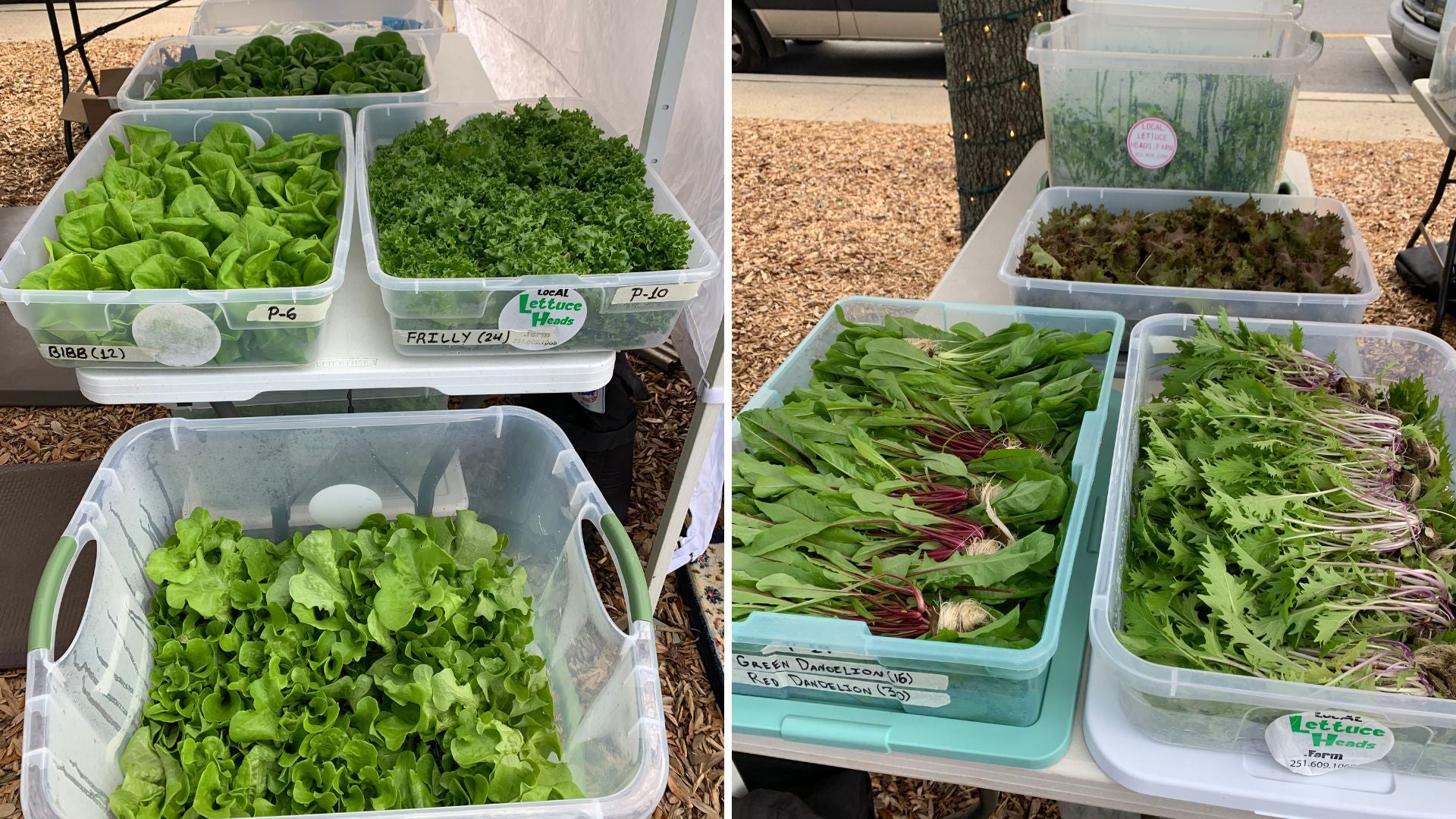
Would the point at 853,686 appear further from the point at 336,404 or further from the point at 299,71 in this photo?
the point at 299,71

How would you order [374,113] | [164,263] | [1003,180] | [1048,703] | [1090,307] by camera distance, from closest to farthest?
[1048,703], [164,263], [1090,307], [374,113], [1003,180]

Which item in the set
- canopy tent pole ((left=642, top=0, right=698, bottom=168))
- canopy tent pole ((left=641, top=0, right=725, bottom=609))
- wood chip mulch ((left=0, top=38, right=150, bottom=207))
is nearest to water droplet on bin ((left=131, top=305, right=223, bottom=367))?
canopy tent pole ((left=641, top=0, right=725, bottom=609))

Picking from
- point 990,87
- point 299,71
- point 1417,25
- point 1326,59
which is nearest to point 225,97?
point 299,71

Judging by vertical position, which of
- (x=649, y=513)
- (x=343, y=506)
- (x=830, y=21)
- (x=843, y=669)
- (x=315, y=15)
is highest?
(x=315, y=15)

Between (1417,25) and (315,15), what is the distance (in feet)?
13.9

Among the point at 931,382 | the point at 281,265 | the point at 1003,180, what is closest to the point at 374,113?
the point at 281,265

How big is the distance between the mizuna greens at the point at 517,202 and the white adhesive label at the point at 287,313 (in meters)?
0.11

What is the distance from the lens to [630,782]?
45.6 inches

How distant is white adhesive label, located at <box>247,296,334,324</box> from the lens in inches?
54.7

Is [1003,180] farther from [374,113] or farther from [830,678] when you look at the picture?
[830,678]

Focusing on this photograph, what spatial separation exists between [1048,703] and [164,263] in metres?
1.18

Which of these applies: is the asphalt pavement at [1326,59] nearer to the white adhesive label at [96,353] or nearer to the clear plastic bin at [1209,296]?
the clear plastic bin at [1209,296]

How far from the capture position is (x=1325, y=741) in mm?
953

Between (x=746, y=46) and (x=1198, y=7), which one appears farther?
(x=746, y=46)
